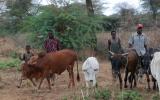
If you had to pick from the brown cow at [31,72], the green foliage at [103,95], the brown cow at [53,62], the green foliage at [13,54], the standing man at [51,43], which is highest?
the standing man at [51,43]

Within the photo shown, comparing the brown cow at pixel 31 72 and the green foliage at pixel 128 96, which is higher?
the brown cow at pixel 31 72

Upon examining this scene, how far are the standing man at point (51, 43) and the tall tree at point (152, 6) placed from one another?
2679 centimetres

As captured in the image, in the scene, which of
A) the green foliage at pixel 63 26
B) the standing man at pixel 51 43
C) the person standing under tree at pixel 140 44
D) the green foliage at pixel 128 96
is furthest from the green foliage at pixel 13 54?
the green foliage at pixel 128 96

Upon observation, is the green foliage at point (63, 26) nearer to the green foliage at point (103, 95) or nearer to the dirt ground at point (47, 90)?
the dirt ground at point (47, 90)

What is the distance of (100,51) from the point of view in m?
24.7

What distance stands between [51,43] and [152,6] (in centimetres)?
2958

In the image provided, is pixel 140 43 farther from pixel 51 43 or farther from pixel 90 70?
pixel 51 43

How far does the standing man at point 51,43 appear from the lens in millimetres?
13922

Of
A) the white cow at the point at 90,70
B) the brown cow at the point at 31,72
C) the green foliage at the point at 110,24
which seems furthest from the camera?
the green foliage at the point at 110,24

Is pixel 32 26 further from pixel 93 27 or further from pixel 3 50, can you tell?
pixel 3 50

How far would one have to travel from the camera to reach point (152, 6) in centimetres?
4228

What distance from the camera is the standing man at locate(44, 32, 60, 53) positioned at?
1392cm

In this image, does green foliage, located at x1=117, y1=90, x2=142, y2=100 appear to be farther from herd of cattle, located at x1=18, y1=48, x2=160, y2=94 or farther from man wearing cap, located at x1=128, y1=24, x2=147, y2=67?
man wearing cap, located at x1=128, y1=24, x2=147, y2=67

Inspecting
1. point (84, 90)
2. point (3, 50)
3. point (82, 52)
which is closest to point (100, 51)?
point (82, 52)
